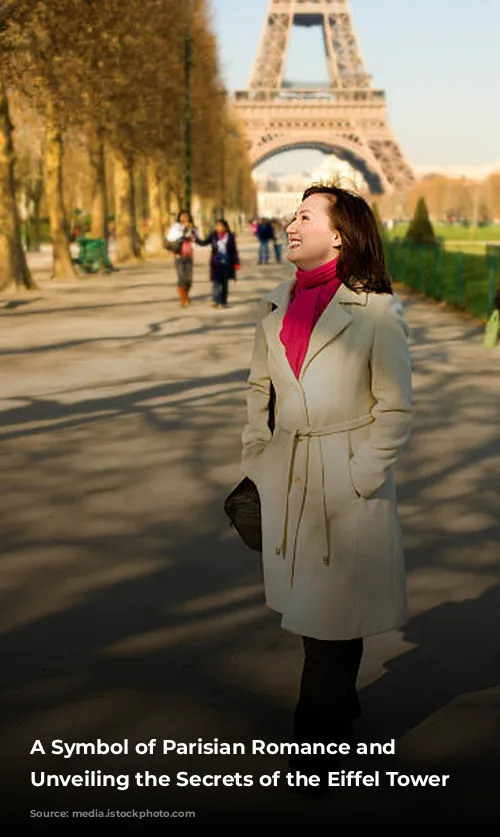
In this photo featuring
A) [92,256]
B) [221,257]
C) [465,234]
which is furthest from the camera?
[465,234]

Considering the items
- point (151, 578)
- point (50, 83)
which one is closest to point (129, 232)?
point (50, 83)

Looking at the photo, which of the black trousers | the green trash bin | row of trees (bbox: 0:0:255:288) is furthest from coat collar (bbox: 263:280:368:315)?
the green trash bin

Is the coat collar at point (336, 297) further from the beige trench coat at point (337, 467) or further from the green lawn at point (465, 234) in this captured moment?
the green lawn at point (465, 234)

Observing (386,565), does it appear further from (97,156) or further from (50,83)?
(97,156)

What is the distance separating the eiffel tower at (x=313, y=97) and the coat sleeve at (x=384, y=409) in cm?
11577

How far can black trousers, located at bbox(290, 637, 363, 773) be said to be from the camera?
4.01 metres

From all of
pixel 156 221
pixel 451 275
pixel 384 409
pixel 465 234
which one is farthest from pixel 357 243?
pixel 465 234

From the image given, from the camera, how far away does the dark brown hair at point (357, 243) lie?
12.7 feet

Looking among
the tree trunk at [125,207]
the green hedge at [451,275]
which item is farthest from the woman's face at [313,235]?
the tree trunk at [125,207]

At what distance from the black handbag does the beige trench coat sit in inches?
2.1

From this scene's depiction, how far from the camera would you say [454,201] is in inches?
7028

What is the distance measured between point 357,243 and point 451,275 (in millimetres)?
28793

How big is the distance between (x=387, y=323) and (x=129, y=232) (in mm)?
42930

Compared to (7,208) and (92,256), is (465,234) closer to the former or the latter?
(92,256)
